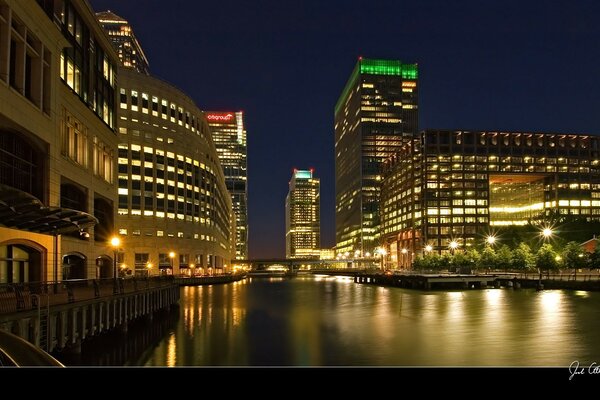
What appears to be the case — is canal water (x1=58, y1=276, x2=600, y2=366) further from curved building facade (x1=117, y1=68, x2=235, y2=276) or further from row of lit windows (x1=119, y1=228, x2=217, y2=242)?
curved building facade (x1=117, y1=68, x2=235, y2=276)

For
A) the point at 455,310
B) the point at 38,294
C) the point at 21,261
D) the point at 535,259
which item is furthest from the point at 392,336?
the point at 535,259

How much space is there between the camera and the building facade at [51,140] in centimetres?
3794

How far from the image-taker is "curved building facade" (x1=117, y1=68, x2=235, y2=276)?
139750 mm

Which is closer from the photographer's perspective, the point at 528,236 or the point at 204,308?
the point at 204,308

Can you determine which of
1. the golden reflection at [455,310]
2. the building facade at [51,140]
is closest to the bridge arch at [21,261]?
the building facade at [51,140]

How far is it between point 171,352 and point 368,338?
1457cm

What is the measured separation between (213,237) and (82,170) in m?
121

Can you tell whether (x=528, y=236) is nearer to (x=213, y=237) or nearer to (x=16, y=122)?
(x=213, y=237)

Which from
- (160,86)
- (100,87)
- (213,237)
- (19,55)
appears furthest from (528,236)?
(19,55)

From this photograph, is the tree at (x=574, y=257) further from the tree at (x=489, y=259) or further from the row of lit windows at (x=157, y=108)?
the row of lit windows at (x=157, y=108)

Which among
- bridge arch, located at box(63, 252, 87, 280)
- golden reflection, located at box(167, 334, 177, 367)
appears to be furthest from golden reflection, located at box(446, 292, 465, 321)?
bridge arch, located at box(63, 252, 87, 280)

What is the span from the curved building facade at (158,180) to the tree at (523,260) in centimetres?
7877
